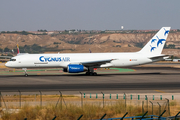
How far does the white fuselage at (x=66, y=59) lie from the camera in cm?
5053

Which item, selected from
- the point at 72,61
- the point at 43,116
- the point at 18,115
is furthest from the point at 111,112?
the point at 72,61

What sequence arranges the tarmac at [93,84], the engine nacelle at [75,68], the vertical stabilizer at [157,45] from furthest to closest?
the vertical stabilizer at [157,45] < the engine nacelle at [75,68] < the tarmac at [93,84]

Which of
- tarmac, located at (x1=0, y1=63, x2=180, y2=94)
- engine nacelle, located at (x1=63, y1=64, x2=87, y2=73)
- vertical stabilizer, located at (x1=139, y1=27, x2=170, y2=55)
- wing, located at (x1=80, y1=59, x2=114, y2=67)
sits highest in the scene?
vertical stabilizer, located at (x1=139, y1=27, x2=170, y2=55)

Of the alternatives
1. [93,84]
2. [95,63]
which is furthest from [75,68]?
[93,84]

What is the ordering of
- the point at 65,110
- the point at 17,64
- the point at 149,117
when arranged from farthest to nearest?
the point at 17,64 < the point at 65,110 < the point at 149,117

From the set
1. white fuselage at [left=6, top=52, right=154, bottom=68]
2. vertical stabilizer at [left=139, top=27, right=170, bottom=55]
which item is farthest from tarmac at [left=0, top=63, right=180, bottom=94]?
vertical stabilizer at [left=139, top=27, right=170, bottom=55]

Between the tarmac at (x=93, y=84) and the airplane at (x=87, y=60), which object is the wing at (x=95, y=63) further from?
the tarmac at (x=93, y=84)

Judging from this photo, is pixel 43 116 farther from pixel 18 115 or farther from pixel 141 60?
pixel 141 60

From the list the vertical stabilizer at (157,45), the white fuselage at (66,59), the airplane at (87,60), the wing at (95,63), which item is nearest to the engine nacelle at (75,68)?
the airplane at (87,60)

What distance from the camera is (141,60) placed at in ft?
175

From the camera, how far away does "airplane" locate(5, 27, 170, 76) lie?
1986 inches

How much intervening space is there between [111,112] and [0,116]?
7.53 metres

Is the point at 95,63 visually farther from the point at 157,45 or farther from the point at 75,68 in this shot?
the point at 157,45

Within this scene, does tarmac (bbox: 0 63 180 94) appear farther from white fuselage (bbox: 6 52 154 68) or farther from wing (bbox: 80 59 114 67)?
white fuselage (bbox: 6 52 154 68)
